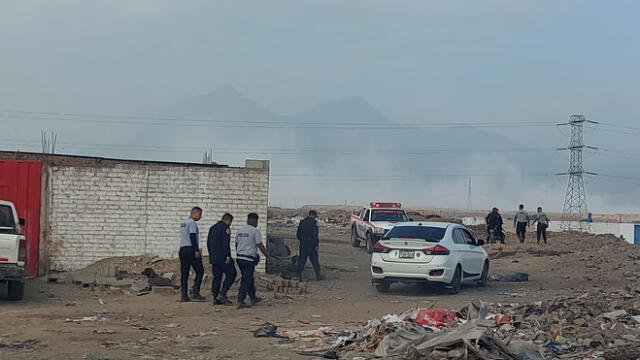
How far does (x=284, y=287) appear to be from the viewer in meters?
19.1

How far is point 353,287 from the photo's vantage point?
69.8ft

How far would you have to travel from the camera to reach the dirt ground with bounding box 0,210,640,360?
1135 centimetres

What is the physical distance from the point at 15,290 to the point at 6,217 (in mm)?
1416

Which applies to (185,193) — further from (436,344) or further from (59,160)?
(436,344)

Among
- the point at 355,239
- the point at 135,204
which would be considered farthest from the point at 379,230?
the point at 135,204

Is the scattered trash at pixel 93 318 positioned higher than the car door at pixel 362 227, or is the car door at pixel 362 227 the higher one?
the car door at pixel 362 227

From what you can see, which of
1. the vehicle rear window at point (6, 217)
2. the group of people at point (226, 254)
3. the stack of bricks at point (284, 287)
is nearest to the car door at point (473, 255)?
the stack of bricks at point (284, 287)

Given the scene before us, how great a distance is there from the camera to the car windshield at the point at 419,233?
19.2m

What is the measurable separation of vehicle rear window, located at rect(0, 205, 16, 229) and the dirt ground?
1.49 meters

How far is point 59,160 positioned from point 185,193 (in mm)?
3047

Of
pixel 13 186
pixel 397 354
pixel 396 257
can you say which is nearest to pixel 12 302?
pixel 13 186

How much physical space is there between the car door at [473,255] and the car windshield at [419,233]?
99 centimetres

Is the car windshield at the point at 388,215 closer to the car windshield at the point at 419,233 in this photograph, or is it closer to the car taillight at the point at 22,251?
the car windshield at the point at 419,233

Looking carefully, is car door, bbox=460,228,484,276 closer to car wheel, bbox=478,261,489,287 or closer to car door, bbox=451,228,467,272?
car door, bbox=451,228,467,272
